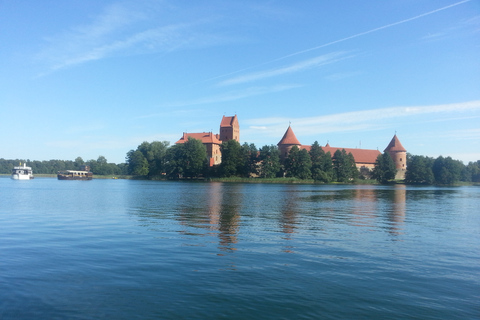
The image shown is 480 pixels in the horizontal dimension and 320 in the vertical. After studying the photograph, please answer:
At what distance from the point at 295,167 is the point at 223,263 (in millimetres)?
87301

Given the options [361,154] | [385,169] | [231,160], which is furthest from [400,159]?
[231,160]

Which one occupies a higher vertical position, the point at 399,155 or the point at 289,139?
the point at 289,139

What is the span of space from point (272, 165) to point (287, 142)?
2602 centimetres

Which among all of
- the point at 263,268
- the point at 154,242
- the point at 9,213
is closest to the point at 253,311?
the point at 263,268

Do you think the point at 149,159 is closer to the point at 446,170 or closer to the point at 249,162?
the point at 249,162

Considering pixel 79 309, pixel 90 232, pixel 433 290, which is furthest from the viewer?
pixel 90 232

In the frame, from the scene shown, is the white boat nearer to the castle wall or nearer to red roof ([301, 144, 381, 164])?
red roof ([301, 144, 381, 164])

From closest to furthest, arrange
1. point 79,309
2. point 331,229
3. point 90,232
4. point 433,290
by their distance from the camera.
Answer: point 79,309
point 433,290
point 90,232
point 331,229

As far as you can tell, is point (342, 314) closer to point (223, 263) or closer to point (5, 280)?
point (223, 263)

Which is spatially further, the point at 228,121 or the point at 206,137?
the point at 228,121

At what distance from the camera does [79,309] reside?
22.8 feet

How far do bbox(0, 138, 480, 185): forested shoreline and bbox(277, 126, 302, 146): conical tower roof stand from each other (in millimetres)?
17321

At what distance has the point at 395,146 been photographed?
422 ft

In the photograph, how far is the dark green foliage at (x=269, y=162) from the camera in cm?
9638
